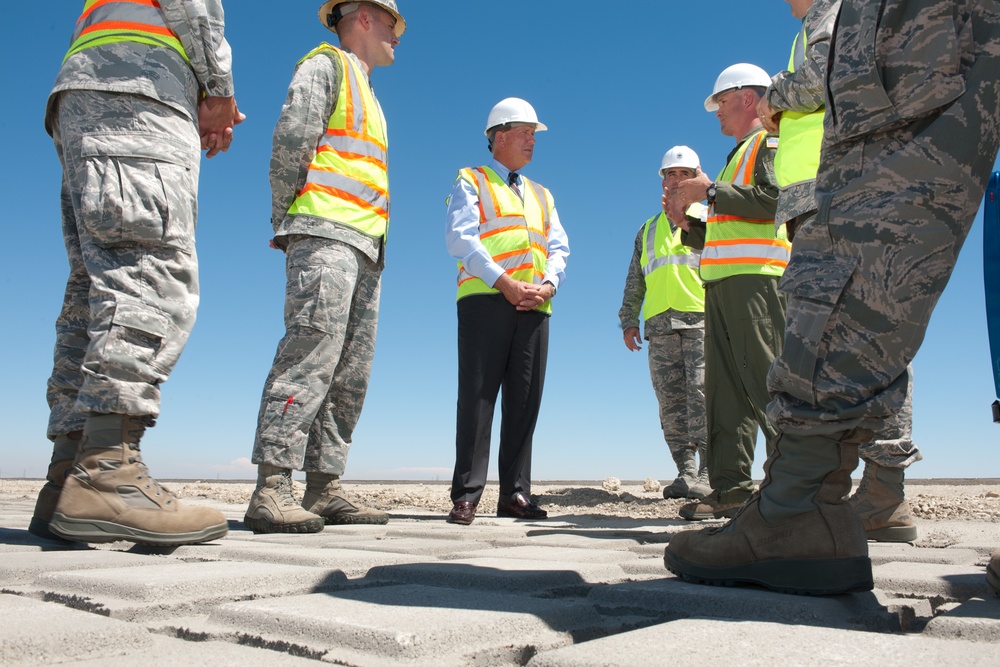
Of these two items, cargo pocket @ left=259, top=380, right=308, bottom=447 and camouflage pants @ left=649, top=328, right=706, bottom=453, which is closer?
cargo pocket @ left=259, top=380, right=308, bottom=447

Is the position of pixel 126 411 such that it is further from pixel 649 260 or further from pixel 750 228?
pixel 649 260

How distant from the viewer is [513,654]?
116 centimetres

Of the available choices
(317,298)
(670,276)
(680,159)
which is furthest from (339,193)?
(680,159)

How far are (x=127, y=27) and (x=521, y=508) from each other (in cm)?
292

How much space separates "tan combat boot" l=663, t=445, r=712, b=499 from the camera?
578 centimetres

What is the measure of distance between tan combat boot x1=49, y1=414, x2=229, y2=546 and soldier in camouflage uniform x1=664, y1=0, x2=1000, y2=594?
161cm

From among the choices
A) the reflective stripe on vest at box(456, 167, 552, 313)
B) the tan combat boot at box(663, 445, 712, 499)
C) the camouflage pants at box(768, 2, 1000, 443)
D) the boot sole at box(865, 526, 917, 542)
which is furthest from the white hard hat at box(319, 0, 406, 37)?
the tan combat boot at box(663, 445, 712, 499)

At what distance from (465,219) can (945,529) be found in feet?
8.67

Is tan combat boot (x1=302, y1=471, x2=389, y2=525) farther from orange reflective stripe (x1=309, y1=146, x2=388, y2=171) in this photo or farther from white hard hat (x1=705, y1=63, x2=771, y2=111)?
white hard hat (x1=705, y1=63, x2=771, y2=111)

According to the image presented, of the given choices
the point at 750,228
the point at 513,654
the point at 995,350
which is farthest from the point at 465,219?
the point at 513,654

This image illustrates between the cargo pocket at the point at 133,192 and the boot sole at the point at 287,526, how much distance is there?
1.09 meters

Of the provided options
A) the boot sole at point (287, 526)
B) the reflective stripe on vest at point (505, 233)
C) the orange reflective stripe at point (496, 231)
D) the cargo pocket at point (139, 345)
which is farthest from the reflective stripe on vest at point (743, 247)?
the cargo pocket at point (139, 345)

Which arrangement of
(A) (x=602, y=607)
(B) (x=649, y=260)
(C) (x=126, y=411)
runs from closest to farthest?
(A) (x=602, y=607)
(C) (x=126, y=411)
(B) (x=649, y=260)

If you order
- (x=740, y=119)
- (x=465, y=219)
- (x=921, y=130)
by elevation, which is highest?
(x=740, y=119)
